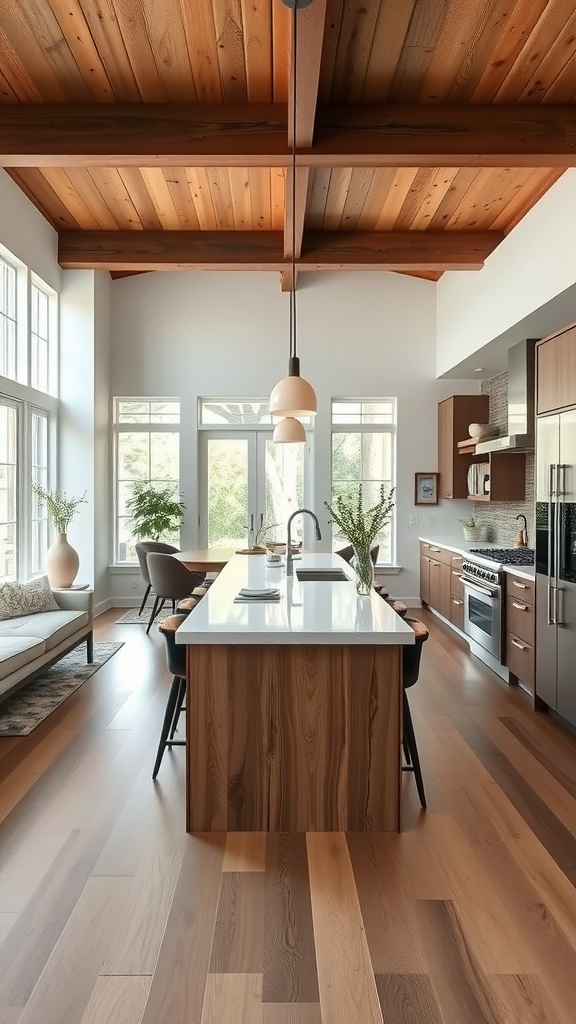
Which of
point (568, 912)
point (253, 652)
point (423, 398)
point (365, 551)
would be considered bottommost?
point (568, 912)

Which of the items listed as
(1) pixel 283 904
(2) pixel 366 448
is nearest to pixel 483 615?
(2) pixel 366 448

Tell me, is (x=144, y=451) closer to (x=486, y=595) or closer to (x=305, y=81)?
(x=486, y=595)

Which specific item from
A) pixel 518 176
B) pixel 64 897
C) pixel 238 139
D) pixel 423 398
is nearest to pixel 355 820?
pixel 64 897

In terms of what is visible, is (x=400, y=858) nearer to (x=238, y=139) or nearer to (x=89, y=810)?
(x=89, y=810)

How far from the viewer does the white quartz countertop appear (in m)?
2.53

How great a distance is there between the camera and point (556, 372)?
402 centimetres

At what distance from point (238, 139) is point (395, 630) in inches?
125

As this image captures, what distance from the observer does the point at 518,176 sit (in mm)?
4992

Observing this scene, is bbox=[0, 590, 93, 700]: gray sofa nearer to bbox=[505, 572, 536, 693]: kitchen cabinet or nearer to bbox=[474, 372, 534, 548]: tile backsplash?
bbox=[505, 572, 536, 693]: kitchen cabinet

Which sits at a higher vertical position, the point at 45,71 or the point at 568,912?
the point at 45,71

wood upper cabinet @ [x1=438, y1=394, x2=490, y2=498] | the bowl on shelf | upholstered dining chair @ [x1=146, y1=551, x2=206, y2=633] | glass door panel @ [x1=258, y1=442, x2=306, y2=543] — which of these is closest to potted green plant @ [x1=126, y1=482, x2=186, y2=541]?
glass door panel @ [x1=258, y1=442, x2=306, y2=543]

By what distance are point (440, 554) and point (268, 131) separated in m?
4.29

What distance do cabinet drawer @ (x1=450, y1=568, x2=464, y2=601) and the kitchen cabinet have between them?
1.17 metres

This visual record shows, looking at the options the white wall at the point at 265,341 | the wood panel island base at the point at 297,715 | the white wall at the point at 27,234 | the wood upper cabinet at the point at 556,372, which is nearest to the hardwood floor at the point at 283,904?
the wood panel island base at the point at 297,715
